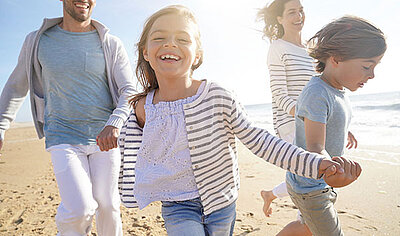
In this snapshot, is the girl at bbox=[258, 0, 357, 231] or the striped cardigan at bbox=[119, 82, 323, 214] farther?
the girl at bbox=[258, 0, 357, 231]

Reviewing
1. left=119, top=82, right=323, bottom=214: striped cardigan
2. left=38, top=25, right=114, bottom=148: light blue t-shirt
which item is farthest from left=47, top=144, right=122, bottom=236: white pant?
left=119, top=82, right=323, bottom=214: striped cardigan

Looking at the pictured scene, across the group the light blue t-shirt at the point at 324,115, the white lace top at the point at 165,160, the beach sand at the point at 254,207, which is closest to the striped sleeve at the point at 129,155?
the white lace top at the point at 165,160

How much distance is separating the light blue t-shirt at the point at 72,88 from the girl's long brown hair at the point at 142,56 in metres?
0.51

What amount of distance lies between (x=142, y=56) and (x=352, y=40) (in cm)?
147

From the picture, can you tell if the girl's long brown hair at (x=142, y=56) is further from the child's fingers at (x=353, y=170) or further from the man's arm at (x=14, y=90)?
the child's fingers at (x=353, y=170)

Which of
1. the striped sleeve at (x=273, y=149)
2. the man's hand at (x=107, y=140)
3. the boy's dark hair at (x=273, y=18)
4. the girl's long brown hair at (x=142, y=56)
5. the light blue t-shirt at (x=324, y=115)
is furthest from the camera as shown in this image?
the boy's dark hair at (x=273, y=18)

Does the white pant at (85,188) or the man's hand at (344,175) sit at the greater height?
the man's hand at (344,175)

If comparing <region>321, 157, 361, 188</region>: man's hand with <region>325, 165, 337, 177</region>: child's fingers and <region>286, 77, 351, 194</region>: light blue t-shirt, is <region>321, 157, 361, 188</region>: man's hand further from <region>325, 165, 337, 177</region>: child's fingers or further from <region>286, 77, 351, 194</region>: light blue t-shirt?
<region>286, 77, 351, 194</region>: light blue t-shirt

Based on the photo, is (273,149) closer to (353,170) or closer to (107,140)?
(353,170)

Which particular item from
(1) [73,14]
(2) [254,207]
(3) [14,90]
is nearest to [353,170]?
(1) [73,14]

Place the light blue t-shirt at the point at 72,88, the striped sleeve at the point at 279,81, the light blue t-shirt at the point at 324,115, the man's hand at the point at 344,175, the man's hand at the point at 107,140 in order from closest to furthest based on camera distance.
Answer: the man's hand at the point at 344,175, the light blue t-shirt at the point at 324,115, the man's hand at the point at 107,140, the light blue t-shirt at the point at 72,88, the striped sleeve at the point at 279,81

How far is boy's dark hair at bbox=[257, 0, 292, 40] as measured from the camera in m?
3.30

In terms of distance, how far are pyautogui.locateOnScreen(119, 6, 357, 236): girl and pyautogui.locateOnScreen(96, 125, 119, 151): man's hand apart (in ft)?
0.61

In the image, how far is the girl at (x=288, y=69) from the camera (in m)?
2.88
